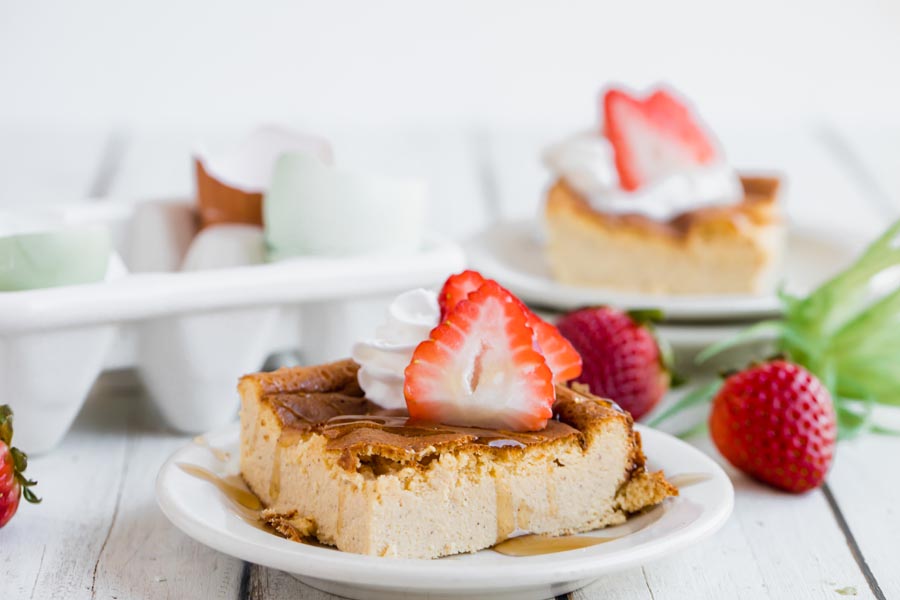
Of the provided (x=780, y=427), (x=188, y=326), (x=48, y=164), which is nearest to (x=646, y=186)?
(x=780, y=427)

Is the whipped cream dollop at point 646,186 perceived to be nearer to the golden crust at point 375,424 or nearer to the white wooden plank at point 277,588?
the golden crust at point 375,424

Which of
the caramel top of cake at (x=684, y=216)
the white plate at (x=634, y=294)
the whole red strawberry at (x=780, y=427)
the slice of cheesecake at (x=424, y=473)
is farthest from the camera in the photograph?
the caramel top of cake at (x=684, y=216)

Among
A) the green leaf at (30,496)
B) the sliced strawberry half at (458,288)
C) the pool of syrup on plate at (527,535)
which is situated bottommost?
the green leaf at (30,496)

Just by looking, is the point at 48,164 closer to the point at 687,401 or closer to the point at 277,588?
the point at 687,401

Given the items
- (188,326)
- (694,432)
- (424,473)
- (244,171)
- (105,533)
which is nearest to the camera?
(424,473)

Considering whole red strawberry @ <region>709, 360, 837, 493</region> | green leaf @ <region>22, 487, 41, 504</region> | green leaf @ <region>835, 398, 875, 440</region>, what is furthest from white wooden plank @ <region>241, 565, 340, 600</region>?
green leaf @ <region>835, 398, 875, 440</region>

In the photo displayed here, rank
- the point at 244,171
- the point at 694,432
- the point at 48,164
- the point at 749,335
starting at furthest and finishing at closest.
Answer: the point at 48,164 → the point at 244,171 → the point at 749,335 → the point at 694,432

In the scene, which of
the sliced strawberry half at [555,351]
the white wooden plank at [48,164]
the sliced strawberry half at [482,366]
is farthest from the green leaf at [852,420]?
the white wooden plank at [48,164]
